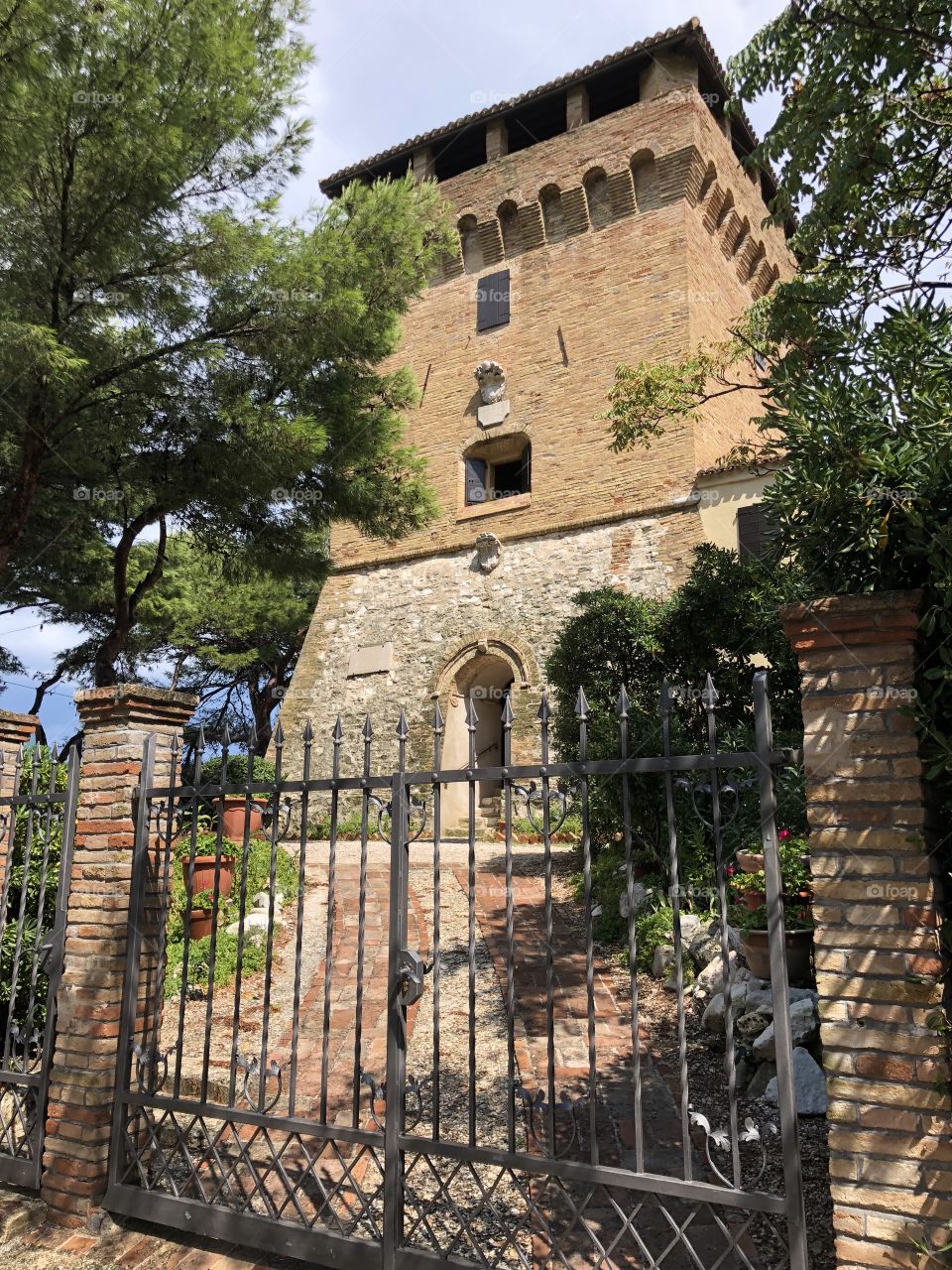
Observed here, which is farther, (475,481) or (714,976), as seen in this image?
(475,481)

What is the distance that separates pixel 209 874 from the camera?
24.0 ft

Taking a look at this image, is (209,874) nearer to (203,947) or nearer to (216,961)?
(203,947)

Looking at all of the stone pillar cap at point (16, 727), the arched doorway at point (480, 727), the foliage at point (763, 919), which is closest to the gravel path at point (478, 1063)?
the foliage at point (763, 919)

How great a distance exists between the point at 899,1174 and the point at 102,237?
7482mm

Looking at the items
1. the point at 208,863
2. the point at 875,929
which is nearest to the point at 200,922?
the point at 208,863

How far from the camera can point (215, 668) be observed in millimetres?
20672

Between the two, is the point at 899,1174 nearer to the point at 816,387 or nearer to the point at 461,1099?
the point at 816,387

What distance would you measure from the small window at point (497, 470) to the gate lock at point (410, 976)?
12.0 metres

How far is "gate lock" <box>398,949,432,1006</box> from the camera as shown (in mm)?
3070

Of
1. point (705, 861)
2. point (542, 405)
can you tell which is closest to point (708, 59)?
point (542, 405)

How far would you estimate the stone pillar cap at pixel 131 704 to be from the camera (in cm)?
400

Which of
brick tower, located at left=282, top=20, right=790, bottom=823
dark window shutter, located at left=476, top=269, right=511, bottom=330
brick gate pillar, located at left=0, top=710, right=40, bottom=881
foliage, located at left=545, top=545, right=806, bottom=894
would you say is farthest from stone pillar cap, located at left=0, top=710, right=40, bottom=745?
dark window shutter, located at left=476, top=269, right=511, bottom=330

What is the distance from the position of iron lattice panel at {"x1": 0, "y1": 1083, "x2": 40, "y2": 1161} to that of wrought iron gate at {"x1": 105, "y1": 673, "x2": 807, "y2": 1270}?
1.85ft

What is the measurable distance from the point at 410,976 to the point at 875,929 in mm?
1620
